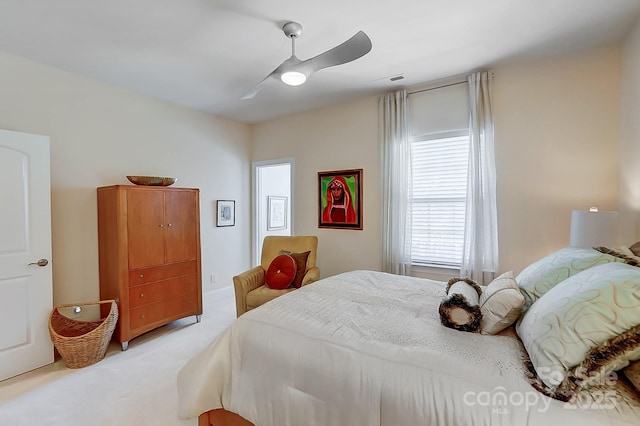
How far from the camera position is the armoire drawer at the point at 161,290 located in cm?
300

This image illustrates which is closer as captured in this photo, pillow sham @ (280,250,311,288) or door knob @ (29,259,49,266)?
door knob @ (29,259,49,266)

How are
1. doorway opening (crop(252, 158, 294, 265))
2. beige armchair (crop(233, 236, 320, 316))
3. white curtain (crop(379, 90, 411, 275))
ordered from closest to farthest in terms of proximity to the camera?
beige armchair (crop(233, 236, 320, 316)) → white curtain (crop(379, 90, 411, 275)) → doorway opening (crop(252, 158, 294, 265))

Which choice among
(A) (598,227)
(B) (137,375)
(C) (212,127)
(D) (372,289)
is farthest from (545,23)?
(B) (137,375)

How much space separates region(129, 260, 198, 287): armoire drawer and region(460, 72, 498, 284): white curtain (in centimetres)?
313

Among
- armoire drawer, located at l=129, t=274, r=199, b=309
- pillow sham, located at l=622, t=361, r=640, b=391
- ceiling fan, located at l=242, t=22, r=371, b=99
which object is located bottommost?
armoire drawer, located at l=129, t=274, r=199, b=309

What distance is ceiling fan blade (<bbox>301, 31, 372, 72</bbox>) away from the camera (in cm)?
176

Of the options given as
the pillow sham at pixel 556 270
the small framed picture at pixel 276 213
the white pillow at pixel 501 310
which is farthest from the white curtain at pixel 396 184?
the small framed picture at pixel 276 213

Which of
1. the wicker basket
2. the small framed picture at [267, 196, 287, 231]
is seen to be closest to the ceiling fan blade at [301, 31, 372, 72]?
the wicker basket

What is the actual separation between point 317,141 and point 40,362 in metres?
3.73

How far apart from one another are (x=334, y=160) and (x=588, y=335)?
3.35m

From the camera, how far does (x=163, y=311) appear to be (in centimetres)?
325

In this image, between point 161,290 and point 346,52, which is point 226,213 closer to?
point 161,290

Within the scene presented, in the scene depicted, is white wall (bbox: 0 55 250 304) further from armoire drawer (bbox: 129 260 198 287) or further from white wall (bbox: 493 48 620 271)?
white wall (bbox: 493 48 620 271)

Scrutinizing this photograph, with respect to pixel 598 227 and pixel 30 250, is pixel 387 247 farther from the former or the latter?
pixel 30 250
